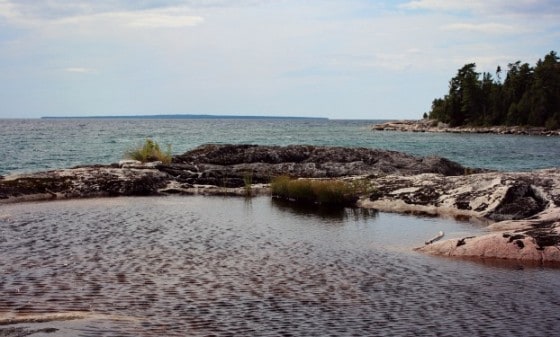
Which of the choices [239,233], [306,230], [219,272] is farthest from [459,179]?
[219,272]

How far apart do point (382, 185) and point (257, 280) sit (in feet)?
51.5

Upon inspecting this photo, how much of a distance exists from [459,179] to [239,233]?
11.8 m

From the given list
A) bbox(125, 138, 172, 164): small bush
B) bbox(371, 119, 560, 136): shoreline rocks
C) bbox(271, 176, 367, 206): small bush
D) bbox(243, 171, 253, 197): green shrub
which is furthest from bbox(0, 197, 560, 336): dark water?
bbox(371, 119, 560, 136): shoreline rocks

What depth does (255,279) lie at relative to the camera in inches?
550

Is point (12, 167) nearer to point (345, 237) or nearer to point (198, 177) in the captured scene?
point (198, 177)

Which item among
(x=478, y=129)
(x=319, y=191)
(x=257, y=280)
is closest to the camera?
(x=257, y=280)

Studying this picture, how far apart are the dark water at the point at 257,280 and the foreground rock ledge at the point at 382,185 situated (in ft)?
5.24

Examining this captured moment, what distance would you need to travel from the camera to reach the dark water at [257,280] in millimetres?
10844

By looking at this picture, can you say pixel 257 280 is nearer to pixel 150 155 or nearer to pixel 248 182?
pixel 248 182

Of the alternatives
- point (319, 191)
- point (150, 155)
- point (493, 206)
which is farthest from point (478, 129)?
point (493, 206)

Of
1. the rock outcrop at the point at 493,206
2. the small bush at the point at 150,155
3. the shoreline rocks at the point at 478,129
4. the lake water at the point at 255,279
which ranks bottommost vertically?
the lake water at the point at 255,279

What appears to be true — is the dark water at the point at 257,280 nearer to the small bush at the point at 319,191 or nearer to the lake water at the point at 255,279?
the lake water at the point at 255,279

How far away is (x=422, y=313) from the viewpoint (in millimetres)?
11570

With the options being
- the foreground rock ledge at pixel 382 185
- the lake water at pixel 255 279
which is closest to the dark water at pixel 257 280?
the lake water at pixel 255 279
